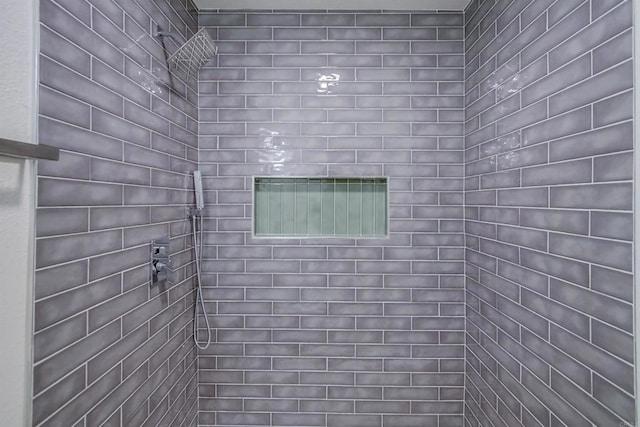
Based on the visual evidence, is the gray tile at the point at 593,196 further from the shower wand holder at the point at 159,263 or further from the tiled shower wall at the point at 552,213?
the shower wand holder at the point at 159,263

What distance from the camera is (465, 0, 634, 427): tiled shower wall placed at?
3.41 feet

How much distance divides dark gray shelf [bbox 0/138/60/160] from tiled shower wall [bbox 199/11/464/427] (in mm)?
1289

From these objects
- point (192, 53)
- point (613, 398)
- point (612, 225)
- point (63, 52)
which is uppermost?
point (192, 53)

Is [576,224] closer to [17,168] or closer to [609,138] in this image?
[609,138]

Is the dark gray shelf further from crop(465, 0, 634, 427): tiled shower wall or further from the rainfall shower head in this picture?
crop(465, 0, 634, 427): tiled shower wall

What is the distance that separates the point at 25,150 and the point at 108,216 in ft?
1.58

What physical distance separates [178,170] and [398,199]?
1287 millimetres

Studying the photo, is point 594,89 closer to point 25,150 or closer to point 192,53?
point 25,150

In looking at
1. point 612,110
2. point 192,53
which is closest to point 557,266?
point 612,110

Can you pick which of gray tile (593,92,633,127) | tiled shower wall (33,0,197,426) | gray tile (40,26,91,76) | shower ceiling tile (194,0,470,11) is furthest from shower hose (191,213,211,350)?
gray tile (593,92,633,127)

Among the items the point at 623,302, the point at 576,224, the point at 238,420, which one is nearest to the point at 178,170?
the point at 238,420

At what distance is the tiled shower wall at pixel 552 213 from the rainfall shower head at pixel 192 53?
1.47 meters

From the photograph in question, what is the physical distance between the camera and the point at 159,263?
164 centimetres

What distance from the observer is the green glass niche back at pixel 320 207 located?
2.27 m
